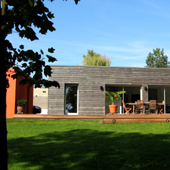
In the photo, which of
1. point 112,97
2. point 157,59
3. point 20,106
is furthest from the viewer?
point 157,59

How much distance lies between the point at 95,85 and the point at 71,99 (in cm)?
190

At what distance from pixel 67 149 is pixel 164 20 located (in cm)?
1074

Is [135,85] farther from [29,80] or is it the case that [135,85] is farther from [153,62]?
[153,62]

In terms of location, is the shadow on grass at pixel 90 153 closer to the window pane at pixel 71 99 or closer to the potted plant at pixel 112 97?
the potted plant at pixel 112 97

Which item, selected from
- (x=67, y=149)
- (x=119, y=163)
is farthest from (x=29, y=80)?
(x=67, y=149)

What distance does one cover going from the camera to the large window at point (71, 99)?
17938 mm

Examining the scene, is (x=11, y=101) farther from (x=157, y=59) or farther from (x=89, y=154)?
(x=157, y=59)

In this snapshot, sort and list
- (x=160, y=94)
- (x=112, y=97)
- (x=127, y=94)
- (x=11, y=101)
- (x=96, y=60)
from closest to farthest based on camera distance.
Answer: (x=11, y=101), (x=112, y=97), (x=127, y=94), (x=160, y=94), (x=96, y=60)

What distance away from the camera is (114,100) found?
17.6 meters

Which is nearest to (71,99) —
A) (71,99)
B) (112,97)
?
(71,99)

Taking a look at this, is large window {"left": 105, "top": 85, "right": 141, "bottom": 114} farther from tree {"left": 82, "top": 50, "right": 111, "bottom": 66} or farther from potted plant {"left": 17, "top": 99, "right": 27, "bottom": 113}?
tree {"left": 82, "top": 50, "right": 111, "bottom": 66}

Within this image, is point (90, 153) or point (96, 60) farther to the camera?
point (96, 60)

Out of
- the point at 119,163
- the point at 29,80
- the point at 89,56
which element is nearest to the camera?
the point at 29,80

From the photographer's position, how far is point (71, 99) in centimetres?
1798
